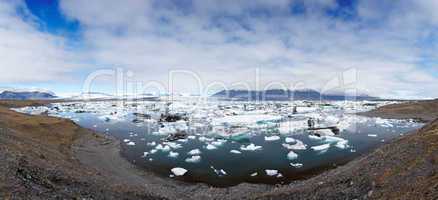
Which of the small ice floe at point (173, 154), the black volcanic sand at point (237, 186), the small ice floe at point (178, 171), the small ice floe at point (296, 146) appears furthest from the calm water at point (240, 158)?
the black volcanic sand at point (237, 186)

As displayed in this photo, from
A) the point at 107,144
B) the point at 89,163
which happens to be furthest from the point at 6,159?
the point at 107,144

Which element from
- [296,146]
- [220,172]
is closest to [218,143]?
[296,146]

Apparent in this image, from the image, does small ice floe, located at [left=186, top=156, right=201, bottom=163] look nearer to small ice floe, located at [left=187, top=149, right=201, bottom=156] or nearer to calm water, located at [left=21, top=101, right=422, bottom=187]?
calm water, located at [left=21, top=101, right=422, bottom=187]

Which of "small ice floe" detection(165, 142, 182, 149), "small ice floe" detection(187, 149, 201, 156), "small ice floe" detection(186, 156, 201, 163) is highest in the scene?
"small ice floe" detection(165, 142, 182, 149)

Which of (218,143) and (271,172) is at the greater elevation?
(218,143)

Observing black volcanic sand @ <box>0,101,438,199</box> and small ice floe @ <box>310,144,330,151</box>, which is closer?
black volcanic sand @ <box>0,101,438,199</box>

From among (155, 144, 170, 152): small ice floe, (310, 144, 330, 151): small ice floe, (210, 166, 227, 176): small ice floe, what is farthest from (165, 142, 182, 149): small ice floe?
(310, 144, 330, 151): small ice floe

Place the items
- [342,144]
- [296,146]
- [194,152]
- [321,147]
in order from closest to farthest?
[194,152] → [321,147] → [296,146] → [342,144]

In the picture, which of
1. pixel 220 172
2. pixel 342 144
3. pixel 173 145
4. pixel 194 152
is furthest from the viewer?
pixel 342 144

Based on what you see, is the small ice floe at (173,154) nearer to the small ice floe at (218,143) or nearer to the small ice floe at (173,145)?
the small ice floe at (173,145)

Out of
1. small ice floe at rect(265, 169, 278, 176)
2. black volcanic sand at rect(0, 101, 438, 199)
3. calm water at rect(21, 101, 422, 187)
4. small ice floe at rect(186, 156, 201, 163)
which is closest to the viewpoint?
black volcanic sand at rect(0, 101, 438, 199)

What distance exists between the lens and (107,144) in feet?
70.9

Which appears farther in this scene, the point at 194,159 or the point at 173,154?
the point at 173,154

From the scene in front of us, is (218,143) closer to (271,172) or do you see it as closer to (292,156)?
(292,156)
